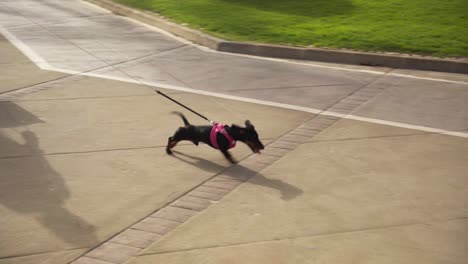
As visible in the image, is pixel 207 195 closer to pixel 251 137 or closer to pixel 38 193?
pixel 251 137

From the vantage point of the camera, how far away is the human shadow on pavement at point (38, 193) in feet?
22.1

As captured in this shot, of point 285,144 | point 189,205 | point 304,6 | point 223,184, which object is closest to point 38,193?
point 189,205

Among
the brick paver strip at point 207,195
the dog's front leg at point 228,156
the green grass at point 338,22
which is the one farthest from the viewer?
the green grass at point 338,22

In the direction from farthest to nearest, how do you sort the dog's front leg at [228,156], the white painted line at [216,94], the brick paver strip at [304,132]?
the white painted line at [216,94], the brick paver strip at [304,132], the dog's front leg at [228,156]

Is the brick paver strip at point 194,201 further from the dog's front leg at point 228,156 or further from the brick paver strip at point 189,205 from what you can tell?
the dog's front leg at point 228,156

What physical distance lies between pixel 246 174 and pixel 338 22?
957 centimetres

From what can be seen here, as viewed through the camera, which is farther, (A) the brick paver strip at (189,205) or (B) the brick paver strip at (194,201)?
(A) the brick paver strip at (189,205)

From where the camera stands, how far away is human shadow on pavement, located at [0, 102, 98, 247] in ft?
22.1

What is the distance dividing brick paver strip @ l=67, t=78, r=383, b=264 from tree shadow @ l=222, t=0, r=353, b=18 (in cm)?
805

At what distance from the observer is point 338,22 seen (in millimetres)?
17109

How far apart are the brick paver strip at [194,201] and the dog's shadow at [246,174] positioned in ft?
0.04

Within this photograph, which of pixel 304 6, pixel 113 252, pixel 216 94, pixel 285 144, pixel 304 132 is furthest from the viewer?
pixel 304 6

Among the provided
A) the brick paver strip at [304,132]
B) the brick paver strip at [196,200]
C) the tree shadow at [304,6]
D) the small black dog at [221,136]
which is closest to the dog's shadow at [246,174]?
the small black dog at [221,136]

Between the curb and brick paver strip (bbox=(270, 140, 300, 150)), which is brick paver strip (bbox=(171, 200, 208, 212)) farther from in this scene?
the curb
